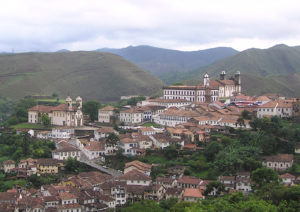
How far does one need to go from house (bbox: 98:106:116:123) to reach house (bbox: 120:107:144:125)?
7.08 feet

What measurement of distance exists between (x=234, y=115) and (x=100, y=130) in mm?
20500

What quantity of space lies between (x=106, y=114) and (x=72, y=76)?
95204 millimetres

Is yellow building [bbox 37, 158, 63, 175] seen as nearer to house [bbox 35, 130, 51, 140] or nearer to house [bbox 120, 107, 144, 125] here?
house [bbox 35, 130, 51, 140]

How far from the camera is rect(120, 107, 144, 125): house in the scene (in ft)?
237

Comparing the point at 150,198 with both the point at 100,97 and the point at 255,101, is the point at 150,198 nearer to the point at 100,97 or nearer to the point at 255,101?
the point at 255,101

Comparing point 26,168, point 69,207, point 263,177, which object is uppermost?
point 263,177

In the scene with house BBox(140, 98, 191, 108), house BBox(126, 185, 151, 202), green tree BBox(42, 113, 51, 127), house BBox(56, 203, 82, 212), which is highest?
house BBox(140, 98, 191, 108)

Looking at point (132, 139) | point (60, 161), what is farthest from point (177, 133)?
point (60, 161)

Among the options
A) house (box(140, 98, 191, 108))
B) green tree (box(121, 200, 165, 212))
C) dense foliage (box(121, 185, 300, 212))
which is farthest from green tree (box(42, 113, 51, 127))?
green tree (box(121, 200, 165, 212))

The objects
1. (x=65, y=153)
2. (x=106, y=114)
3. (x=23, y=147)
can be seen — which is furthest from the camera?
(x=106, y=114)

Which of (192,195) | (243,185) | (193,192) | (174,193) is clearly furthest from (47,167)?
(243,185)

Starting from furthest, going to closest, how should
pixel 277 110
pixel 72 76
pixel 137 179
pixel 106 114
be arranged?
pixel 72 76 → pixel 106 114 → pixel 277 110 → pixel 137 179

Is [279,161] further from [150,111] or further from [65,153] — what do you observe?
[150,111]

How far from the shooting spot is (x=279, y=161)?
5200 cm
